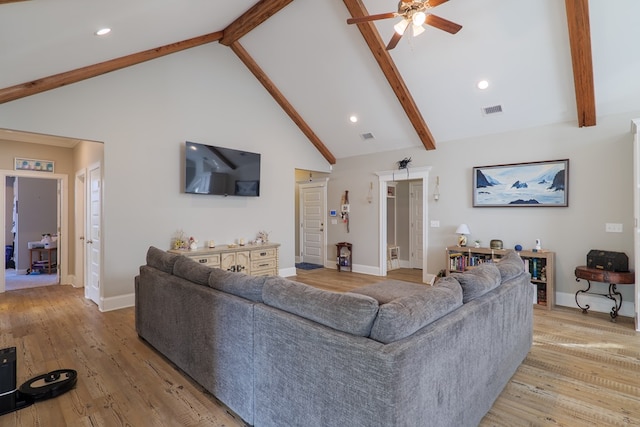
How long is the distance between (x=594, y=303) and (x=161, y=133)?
676 cm

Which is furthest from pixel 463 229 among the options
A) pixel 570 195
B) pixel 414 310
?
pixel 414 310

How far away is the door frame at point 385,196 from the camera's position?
247 inches

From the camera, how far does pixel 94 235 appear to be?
4938 mm

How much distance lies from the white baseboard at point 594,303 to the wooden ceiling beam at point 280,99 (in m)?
Answer: 5.07

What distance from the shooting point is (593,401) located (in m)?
2.40

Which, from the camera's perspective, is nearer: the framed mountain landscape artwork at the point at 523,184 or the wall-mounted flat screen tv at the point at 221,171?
the framed mountain landscape artwork at the point at 523,184

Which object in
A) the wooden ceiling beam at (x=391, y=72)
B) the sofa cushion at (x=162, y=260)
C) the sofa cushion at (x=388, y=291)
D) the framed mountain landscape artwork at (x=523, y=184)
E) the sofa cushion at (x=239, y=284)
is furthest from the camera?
the framed mountain landscape artwork at (x=523, y=184)

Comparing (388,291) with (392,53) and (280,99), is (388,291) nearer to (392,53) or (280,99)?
(392,53)

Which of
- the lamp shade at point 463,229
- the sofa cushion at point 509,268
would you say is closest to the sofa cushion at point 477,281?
the sofa cushion at point 509,268

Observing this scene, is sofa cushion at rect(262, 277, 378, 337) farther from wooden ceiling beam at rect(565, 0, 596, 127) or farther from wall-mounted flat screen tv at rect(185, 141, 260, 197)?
wooden ceiling beam at rect(565, 0, 596, 127)

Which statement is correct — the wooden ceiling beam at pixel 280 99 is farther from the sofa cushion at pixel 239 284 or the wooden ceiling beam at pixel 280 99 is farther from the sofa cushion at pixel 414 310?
the sofa cushion at pixel 414 310

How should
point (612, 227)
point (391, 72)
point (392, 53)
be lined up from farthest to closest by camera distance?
point (391, 72) < point (392, 53) < point (612, 227)

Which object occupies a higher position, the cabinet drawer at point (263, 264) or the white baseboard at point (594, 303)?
the cabinet drawer at point (263, 264)

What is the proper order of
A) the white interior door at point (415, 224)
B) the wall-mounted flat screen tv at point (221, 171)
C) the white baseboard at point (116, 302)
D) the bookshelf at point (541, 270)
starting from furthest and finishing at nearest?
the white interior door at point (415, 224) < the wall-mounted flat screen tv at point (221, 171) < the bookshelf at point (541, 270) < the white baseboard at point (116, 302)
